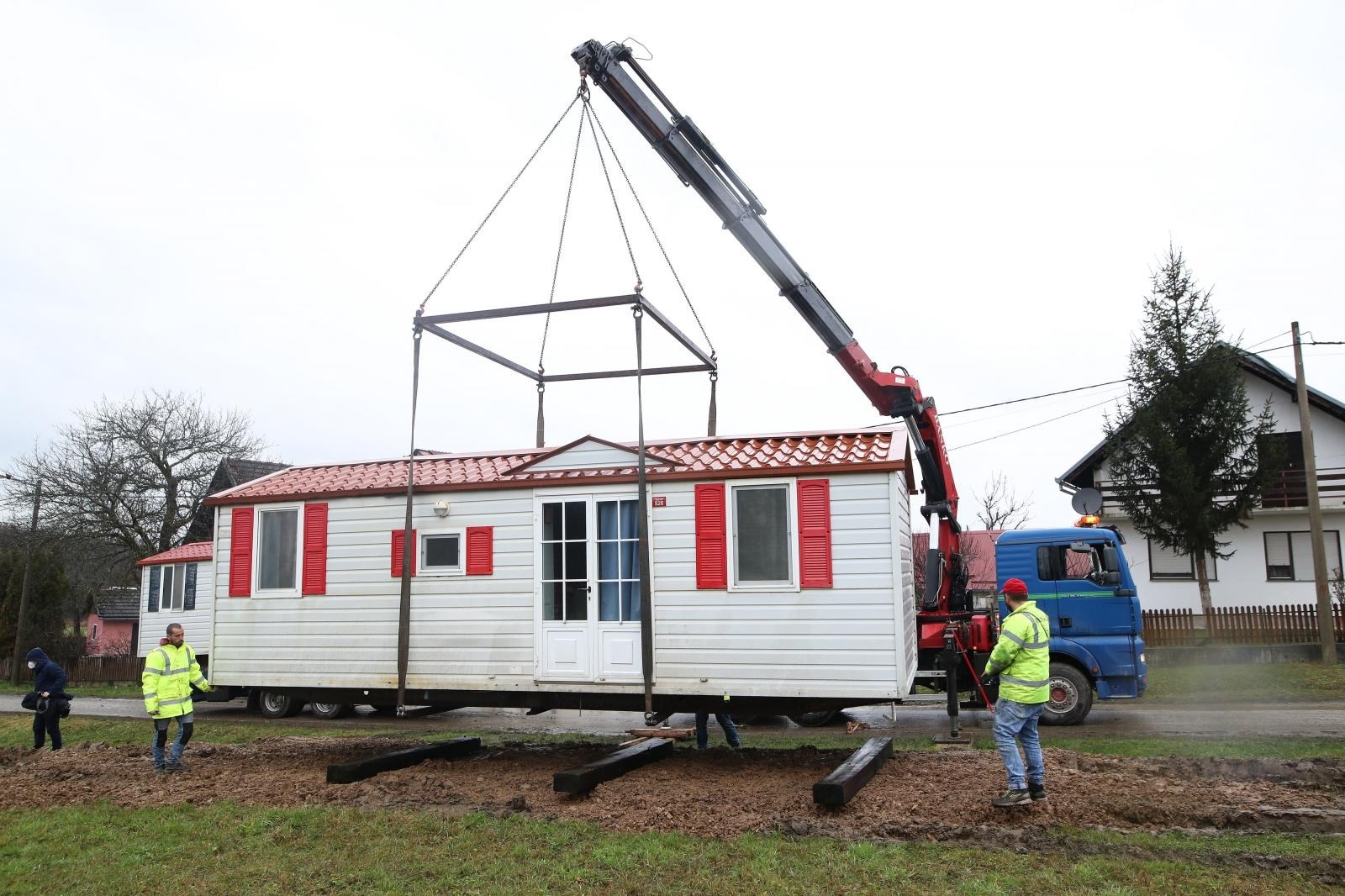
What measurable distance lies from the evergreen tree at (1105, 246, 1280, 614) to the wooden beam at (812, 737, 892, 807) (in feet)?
58.3

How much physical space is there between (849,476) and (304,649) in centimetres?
613

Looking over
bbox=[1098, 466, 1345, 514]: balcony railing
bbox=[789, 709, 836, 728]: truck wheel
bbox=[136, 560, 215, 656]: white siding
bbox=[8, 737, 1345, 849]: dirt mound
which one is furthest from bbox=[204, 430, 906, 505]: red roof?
bbox=[1098, 466, 1345, 514]: balcony railing

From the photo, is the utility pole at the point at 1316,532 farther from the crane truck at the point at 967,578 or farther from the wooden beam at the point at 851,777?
the wooden beam at the point at 851,777

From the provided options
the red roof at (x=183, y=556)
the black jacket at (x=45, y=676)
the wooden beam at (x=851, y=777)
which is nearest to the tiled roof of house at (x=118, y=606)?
the red roof at (x=183, y=556)

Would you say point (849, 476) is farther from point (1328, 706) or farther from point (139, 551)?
point (139, 551)

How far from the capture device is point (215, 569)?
10812 mm

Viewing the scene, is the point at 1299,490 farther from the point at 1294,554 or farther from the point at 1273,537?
the point at 1294,554

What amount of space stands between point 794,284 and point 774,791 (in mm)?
6560

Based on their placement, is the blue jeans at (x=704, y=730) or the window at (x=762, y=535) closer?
the window at (x=762, y=535)

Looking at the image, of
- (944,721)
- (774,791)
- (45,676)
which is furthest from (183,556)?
(774,791)

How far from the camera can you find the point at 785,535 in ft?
29.6

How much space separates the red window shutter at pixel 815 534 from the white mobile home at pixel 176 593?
18739 mm

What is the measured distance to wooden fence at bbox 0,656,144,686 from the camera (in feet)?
83.3

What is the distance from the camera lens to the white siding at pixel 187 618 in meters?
22.8
